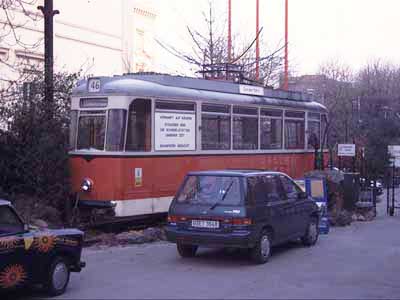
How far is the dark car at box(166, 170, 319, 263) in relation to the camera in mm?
11656

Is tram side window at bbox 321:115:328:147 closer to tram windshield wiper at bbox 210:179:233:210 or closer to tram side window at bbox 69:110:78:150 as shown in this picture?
tram side window at bbox 69:110:78:150

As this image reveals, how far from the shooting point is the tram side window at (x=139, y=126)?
1512cm

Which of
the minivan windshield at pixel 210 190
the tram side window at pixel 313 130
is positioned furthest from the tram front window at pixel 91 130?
the tram side window at pixel 313 130

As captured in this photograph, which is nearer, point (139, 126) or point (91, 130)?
point (139, 126)

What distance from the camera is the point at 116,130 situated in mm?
14977

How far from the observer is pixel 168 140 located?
15.9m

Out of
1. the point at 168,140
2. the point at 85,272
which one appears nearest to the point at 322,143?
the point at 168,140

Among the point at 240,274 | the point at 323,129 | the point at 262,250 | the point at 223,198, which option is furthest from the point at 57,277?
the point at 323,129

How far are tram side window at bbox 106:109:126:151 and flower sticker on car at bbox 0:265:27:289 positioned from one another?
6.45m

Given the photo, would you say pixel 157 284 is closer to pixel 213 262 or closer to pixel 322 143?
pixel 213 262

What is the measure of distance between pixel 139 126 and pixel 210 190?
11.9ft

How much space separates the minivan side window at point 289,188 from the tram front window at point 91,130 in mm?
4150

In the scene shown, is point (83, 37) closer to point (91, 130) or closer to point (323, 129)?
point (323, 129)

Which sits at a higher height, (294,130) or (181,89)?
(181,89)
